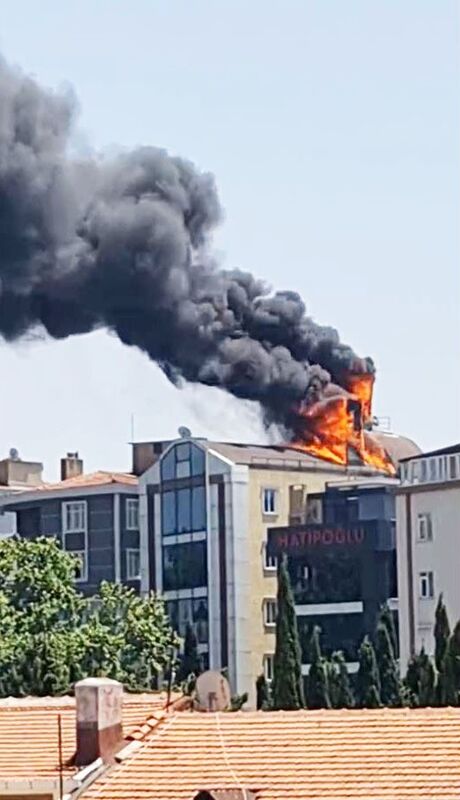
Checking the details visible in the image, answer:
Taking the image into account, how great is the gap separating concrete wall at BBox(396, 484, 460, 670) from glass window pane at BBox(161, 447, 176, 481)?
1378 centimetres

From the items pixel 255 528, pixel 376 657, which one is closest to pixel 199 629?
pixel 255 528

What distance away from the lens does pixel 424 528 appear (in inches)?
3730

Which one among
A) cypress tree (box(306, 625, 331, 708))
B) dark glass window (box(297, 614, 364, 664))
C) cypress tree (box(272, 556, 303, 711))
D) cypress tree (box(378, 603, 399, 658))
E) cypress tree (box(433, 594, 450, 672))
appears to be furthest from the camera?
dark glass window (box(297, 614, 364, 664))

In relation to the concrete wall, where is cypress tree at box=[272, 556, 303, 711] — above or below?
below

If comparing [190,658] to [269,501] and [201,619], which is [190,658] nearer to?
[201,619]

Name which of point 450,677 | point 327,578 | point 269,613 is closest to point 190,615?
point 269,613

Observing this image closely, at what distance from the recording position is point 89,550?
112m

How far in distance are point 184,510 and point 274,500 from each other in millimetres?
3860

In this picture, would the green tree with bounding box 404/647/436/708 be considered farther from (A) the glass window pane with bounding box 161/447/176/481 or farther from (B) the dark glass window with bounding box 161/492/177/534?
(A) the glass window pane with bounding box 161/447/176/481

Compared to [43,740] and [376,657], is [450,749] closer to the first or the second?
[43,740]

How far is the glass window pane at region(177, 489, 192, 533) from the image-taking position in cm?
10512

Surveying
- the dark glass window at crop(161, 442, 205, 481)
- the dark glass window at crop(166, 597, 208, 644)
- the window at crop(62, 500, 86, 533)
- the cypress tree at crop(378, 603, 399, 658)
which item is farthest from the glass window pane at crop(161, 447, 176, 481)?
the cypress tree at crop(378, 603, 399, 658)

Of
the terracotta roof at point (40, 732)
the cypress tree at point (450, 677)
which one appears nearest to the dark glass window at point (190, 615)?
the cypress tree at point (450, 677)

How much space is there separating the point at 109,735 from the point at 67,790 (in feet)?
5.50
